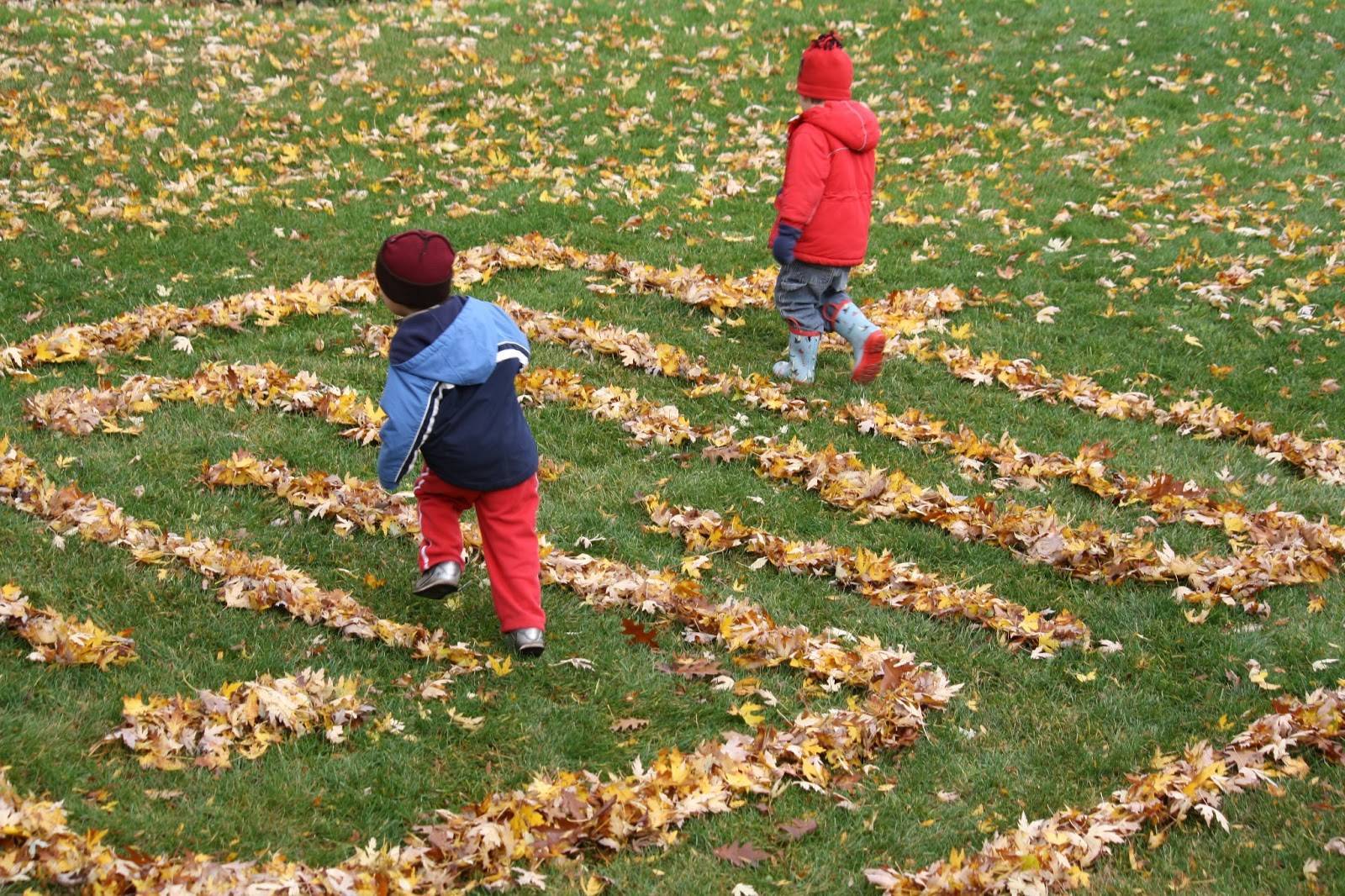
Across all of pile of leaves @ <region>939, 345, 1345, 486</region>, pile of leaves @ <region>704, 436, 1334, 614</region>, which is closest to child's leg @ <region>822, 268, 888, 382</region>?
pile of leaves @ <region>939, 345, 1345, 486</region>

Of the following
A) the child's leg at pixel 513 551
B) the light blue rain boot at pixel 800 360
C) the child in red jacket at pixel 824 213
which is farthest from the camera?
the light blue rain boot at pixel 800 360

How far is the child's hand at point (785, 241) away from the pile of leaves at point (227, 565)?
3.48 m

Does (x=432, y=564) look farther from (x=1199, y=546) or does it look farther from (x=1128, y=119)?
(x=1128, y=119)

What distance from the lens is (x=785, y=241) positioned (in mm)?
7531

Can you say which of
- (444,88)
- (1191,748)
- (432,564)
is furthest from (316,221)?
(1191,748)

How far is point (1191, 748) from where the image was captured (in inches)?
179

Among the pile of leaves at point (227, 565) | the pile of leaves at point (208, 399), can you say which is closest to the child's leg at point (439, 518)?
the pile of leaves at point (227, 565)

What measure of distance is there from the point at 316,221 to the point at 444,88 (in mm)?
3554

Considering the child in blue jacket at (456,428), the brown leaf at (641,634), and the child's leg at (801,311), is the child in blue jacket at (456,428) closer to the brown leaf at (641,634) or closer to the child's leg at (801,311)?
the brown leaf at (641,634)

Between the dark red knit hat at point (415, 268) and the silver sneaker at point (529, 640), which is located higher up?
the dark red knit hat at point (415, 268)

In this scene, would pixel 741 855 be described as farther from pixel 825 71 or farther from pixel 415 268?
pixel 825 71

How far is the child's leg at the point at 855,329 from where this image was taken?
7641 millimetres

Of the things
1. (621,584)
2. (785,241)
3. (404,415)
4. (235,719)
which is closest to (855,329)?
(785,241)

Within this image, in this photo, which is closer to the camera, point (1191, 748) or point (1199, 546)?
point (1191, 748)
